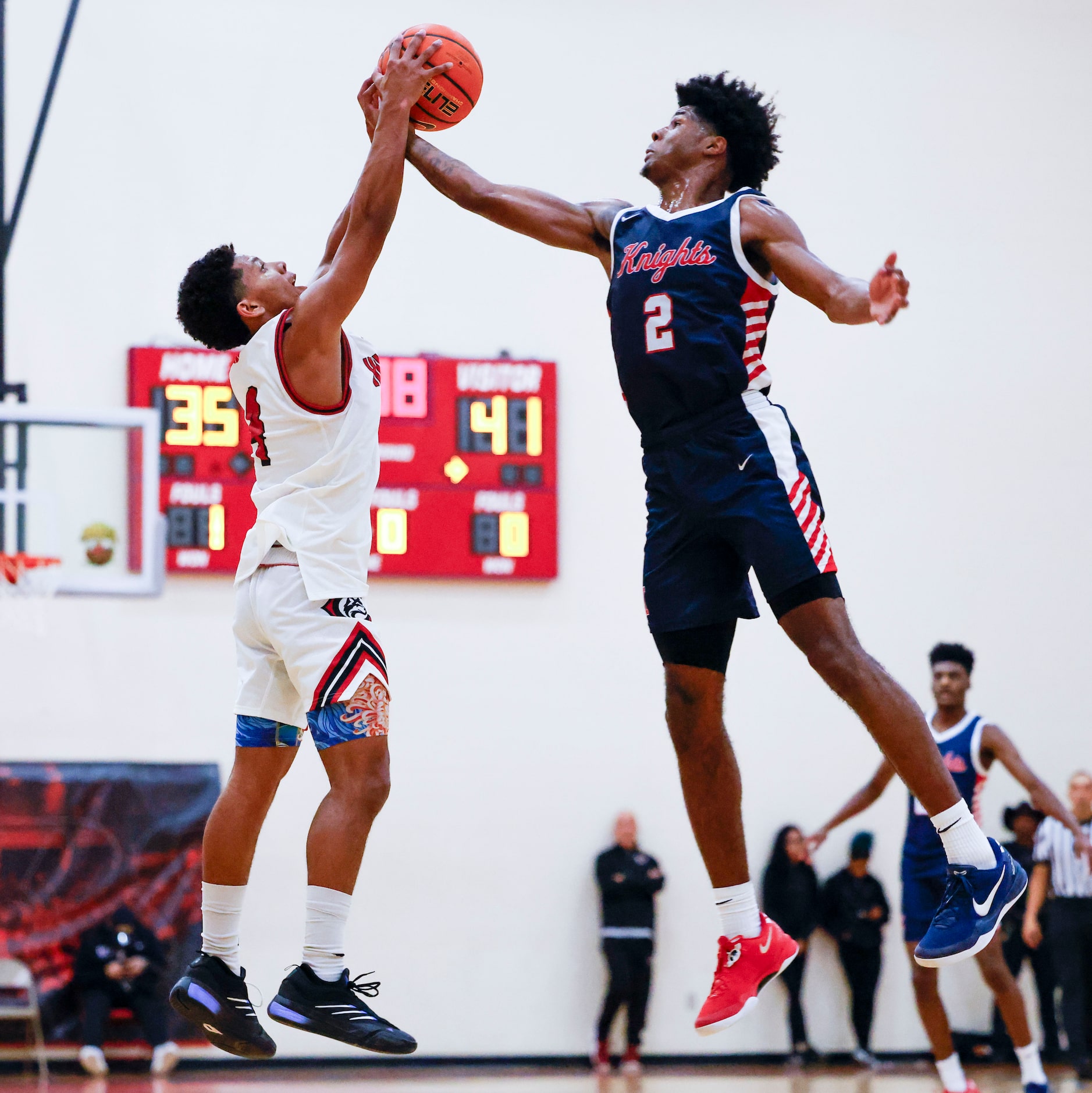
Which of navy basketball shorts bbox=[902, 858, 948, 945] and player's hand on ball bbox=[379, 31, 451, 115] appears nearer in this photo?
player's hand on ball bbox=[379, 31, 451, 115]

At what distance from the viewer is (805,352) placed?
1069 centimetres

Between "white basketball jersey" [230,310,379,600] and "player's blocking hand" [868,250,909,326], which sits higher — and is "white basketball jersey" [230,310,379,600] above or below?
below

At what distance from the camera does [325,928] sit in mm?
3719

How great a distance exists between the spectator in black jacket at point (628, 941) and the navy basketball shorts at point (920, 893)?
254 cm

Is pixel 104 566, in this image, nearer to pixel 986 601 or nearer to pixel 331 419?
pixel 331 419

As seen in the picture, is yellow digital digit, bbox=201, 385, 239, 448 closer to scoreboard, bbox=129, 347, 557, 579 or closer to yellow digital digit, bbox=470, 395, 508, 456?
scoreboard, bbox=129, 347, 557, 579

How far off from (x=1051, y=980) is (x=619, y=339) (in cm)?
784

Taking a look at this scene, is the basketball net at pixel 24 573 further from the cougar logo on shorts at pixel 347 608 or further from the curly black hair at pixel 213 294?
the cougar logo on shorts at pixel 347 608

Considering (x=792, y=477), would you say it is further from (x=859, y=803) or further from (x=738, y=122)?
(x=859, y=803)

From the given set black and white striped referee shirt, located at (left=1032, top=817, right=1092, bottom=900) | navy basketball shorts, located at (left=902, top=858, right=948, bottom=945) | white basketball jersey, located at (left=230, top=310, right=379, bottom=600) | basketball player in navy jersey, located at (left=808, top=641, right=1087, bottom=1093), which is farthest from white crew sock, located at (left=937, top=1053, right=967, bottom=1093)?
white basketball jersey, located at (left=230, top=310, right=379, bottom=600)

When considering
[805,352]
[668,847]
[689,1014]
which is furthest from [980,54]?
[689,1014]

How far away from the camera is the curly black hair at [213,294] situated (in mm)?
4035

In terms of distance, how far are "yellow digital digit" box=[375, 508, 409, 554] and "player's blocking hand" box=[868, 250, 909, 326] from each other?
6315 mm

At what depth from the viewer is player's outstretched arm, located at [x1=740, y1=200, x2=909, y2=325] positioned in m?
3.22
